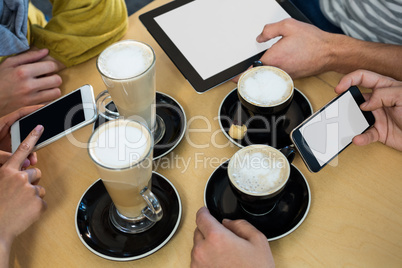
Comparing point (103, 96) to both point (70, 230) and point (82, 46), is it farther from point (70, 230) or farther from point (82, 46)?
point (70, 230)

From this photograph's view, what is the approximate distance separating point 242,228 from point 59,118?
1.51 ft

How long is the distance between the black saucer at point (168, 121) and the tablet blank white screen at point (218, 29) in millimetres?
101

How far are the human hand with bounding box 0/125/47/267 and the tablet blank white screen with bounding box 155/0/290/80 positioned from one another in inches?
15.6

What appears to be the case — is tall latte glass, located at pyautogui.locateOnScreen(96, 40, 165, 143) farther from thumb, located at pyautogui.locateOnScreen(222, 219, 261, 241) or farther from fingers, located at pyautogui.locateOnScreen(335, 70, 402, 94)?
fingers, located at pyautogui.locateOnScreen(335, 70, 402, 94)

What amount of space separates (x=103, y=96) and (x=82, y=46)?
0.19 metres

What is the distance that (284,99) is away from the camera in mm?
769

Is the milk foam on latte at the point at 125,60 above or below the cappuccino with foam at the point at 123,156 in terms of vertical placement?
above

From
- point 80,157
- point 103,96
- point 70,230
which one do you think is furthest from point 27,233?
point 103,96

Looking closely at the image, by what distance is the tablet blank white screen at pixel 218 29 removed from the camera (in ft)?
2.98

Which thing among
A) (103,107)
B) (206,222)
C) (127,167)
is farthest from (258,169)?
(103,107)

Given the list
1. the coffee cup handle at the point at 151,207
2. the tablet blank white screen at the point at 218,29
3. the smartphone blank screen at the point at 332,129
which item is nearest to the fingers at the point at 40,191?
the coffee cup handle at the point at 151,207

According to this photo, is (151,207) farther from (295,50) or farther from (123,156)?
(295,50)

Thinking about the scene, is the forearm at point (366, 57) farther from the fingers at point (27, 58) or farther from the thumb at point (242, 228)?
the fingers at point (27, 58)

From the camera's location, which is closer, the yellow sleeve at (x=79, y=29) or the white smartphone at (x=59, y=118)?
the white smartphone at (x=59, y=118)
